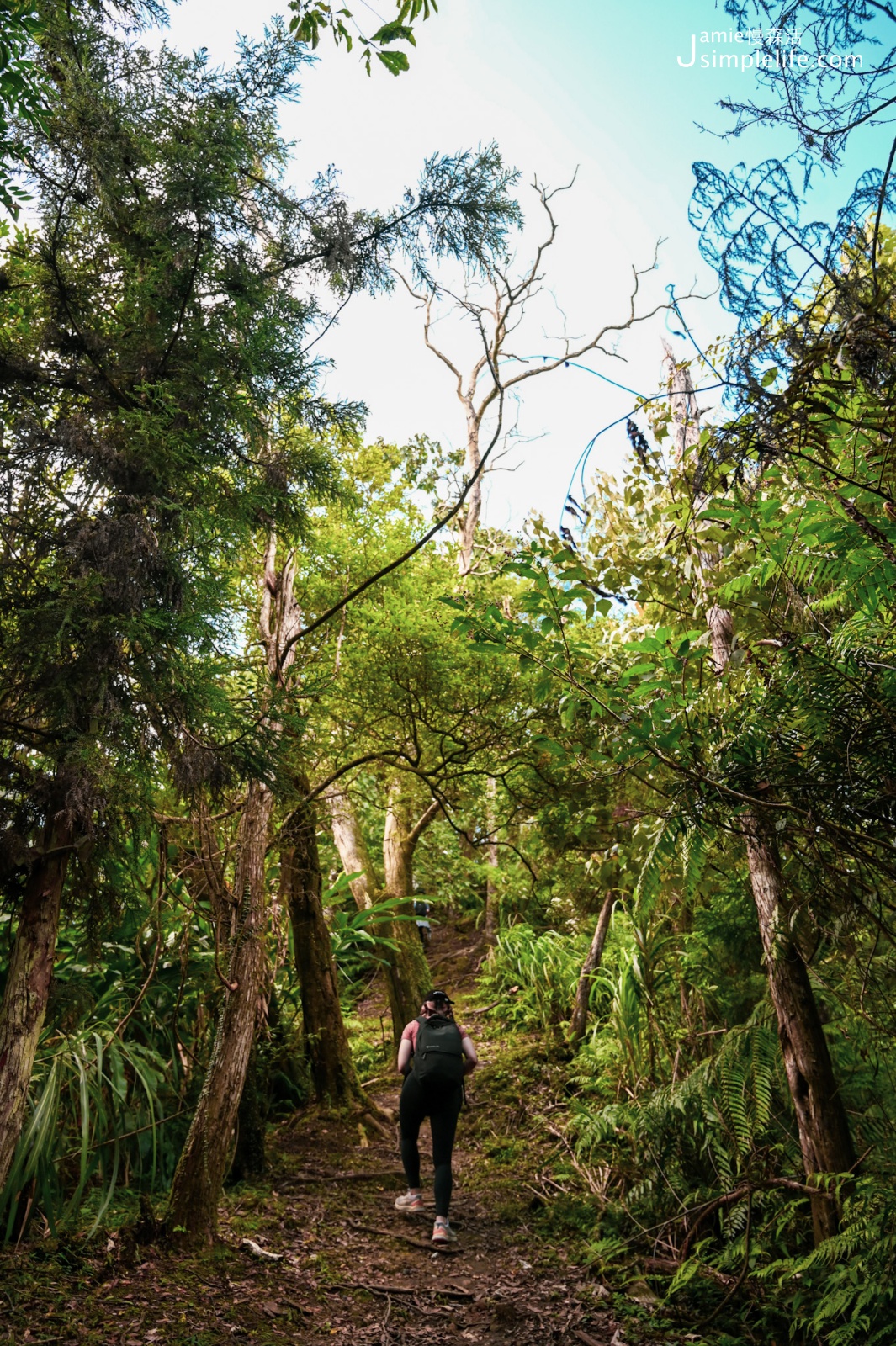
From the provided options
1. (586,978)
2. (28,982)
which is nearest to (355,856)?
(586,978)

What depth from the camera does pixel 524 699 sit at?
578 cm

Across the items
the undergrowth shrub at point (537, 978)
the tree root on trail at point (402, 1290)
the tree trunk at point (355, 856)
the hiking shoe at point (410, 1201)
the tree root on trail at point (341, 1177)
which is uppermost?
the tree trunk at point (355, 856)

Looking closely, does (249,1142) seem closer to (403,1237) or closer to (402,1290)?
(403,1237)

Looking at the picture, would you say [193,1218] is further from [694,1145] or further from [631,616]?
[631,616]

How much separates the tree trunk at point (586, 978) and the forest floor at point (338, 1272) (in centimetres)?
142

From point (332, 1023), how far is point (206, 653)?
4640mm

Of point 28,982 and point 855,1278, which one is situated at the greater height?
point 28,982

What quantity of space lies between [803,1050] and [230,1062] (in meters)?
2.96

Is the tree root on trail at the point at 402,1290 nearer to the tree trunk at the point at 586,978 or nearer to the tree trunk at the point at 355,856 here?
the tree trunk at the point at 586,978

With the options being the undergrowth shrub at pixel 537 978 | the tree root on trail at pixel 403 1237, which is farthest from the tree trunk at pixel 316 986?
the undergrowth shrub at pixel 537 978

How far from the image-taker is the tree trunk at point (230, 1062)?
4270mm

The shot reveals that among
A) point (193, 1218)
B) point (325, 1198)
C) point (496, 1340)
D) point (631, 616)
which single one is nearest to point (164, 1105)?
point (193, 1218)

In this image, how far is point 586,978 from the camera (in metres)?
8.17

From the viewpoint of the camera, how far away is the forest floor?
3.40 metres
